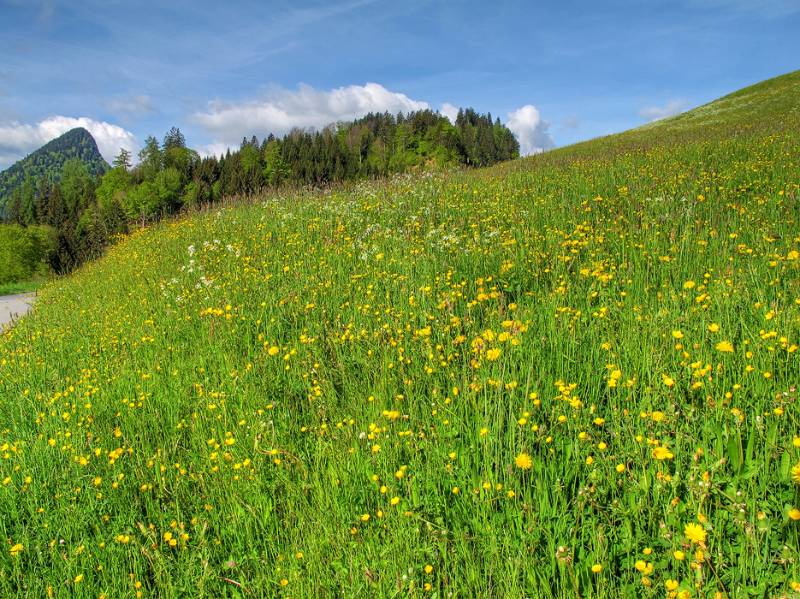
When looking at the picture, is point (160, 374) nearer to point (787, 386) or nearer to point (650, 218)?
point (787, 386)

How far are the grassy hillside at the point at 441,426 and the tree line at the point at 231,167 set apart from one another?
10.6m

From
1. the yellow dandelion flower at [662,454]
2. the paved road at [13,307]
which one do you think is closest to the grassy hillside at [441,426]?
the yellow dandelion flower at [662,454]

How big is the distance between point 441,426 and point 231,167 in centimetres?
5519

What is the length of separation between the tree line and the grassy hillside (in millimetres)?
10615

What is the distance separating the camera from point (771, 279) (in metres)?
4.17

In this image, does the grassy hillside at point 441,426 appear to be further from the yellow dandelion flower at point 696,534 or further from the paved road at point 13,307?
the paved road at point 13,307

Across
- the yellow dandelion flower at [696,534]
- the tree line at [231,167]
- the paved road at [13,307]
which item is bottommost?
the yellow dandelion flower at [696,534]

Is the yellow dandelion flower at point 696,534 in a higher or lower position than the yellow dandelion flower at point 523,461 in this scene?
lower

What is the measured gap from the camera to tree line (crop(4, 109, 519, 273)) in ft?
151

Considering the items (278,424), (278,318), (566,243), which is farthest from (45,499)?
(566,243)

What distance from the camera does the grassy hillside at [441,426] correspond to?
2074mm

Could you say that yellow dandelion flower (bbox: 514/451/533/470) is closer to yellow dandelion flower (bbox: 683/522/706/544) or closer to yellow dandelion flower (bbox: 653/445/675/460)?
yellow dandelion flower (bbox: 653/445/675/460)

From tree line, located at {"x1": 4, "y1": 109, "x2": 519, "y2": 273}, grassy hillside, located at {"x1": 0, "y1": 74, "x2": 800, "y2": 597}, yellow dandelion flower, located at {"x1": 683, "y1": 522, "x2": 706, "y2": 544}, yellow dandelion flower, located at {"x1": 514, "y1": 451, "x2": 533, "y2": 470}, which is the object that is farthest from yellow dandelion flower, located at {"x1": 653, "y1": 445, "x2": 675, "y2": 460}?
tree line, located at {"x1": 4, "y1": 109, "x2": 519, "y2": 273}

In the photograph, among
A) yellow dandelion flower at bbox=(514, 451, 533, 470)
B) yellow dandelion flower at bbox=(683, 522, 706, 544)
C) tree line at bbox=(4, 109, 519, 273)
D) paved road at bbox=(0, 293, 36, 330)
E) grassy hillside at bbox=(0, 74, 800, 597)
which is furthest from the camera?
tree line at bbox=(4, 109, 519, 273)
